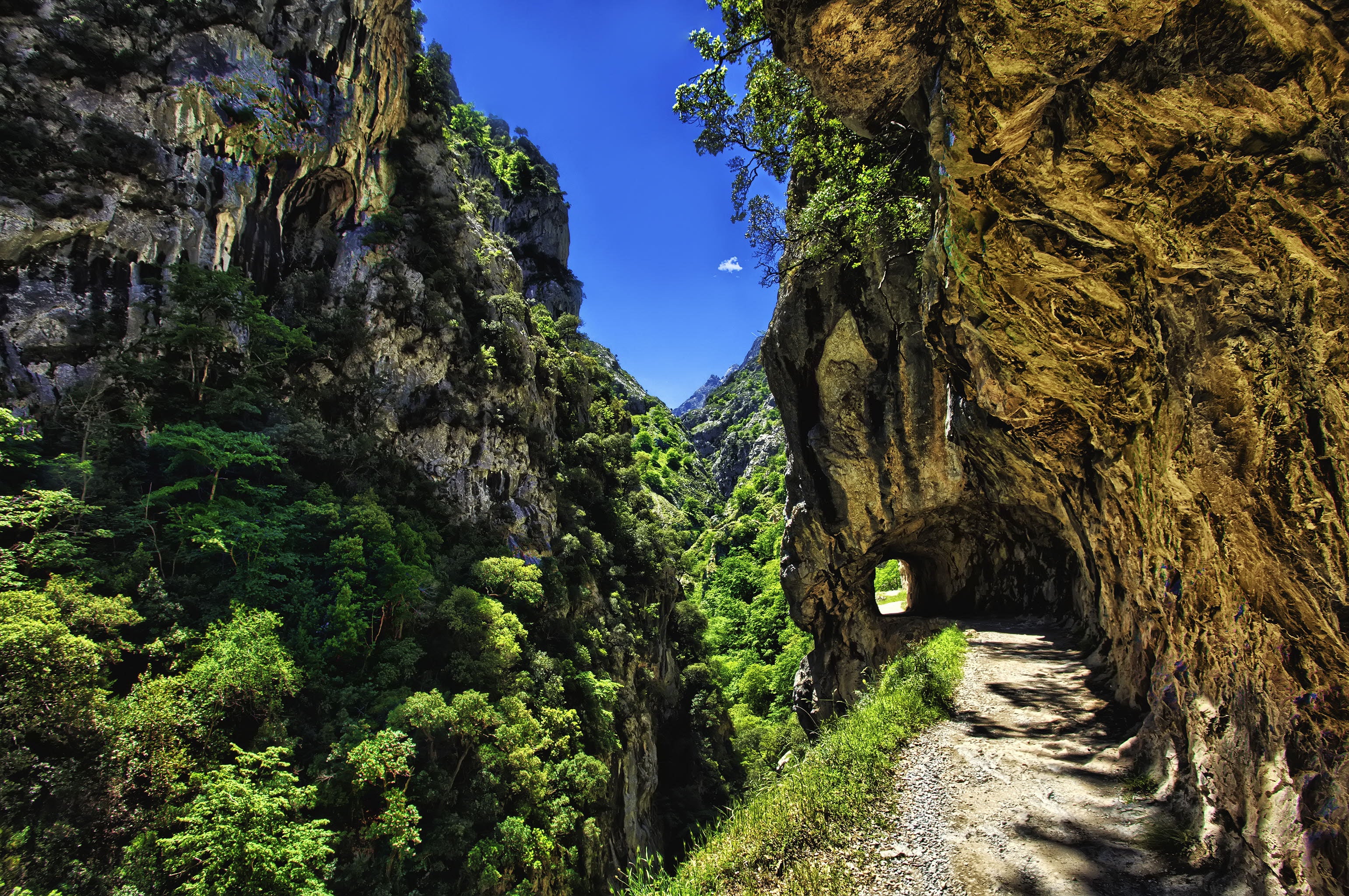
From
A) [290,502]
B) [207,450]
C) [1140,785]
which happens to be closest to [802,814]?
[1140,785]

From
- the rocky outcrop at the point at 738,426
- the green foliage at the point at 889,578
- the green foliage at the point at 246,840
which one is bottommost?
the green foliage at the point at 246,840

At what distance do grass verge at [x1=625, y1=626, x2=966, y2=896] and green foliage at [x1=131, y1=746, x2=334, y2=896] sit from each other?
674 centimetres

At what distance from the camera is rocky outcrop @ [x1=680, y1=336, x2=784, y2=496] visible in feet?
281

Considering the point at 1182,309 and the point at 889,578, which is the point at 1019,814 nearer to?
the point at 1182,309

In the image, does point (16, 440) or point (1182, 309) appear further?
point (16, 440)

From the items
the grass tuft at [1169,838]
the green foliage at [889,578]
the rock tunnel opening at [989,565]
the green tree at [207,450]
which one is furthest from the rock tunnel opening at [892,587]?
the green tree at [207,450]

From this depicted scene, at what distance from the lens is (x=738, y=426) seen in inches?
4158

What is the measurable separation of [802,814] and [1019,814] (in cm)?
217

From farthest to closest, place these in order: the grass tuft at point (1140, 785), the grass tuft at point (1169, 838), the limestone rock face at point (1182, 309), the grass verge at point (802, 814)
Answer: the grass tuft at point (1140, 785)
the grass verge at point (802, 814)
the grass tuft at point (1169, 838)
the limestone rock face at point (1182, 309)

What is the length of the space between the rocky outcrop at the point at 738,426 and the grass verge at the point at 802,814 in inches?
2618

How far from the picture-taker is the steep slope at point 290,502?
355 inches

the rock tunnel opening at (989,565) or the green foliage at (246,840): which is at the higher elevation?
the rock tunnel opening at (989,565)

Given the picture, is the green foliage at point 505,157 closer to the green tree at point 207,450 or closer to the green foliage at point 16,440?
the green tree at point 207,450

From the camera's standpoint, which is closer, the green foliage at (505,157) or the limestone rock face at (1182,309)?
the limestone rock face at (1182,309)
